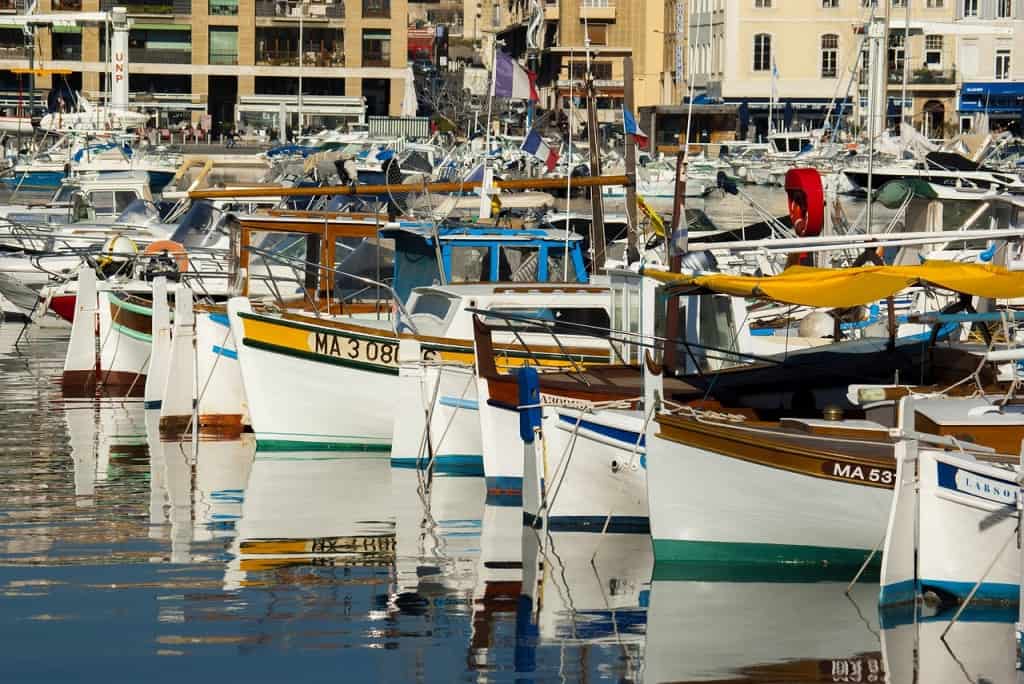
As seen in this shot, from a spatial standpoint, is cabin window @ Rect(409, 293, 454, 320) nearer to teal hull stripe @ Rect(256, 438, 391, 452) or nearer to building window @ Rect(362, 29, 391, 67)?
teal hull stripe @ Rect(256, 438, 391, 452)

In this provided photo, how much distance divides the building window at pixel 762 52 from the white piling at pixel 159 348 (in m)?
87.8

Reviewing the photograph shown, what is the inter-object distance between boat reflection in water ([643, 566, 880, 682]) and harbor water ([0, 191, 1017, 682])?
0.02 m

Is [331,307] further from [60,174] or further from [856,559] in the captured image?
[60,174]

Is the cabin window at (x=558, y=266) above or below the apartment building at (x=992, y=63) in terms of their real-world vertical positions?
below

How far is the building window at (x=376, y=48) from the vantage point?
109 metres

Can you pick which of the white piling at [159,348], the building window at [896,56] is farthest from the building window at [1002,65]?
the white piling at [159,348]

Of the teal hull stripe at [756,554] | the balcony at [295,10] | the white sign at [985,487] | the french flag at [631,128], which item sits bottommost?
the teal hull stripe at [756,554]

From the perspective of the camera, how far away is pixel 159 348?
80.7ft

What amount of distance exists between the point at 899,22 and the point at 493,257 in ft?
268

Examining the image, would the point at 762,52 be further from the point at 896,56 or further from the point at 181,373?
the point at 181,373

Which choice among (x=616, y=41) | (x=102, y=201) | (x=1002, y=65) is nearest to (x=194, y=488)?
(x=102, y=201)

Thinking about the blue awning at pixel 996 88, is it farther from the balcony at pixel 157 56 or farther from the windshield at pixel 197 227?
the windshield at pixel 197 227

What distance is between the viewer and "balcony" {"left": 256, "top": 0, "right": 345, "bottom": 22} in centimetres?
10681

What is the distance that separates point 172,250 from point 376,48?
78.2m
